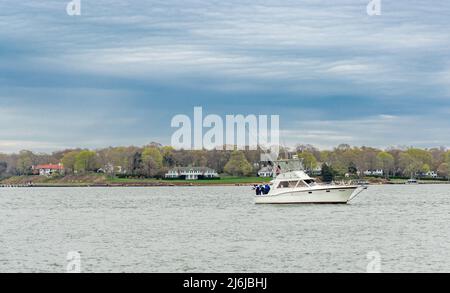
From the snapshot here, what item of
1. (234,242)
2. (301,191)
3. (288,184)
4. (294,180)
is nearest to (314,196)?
(301,191)

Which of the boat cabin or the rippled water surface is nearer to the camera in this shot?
the rippled water surface

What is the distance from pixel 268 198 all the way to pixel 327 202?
674 cm

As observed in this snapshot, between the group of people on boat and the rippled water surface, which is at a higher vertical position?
the group of people on boat

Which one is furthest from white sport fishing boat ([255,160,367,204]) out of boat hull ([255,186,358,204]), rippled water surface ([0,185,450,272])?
rippled water surface ([0,185,450,272])

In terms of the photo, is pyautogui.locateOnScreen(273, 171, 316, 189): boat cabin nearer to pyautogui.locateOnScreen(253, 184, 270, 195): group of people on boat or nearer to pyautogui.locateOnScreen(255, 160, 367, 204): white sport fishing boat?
pyautogui.locateOnScreen(255, 160, 367, 204): white sport fishing boat

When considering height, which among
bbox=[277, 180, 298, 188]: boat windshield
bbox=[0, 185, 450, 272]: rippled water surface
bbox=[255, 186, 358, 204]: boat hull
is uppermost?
bbox=[277, 180, 298, 188]: boat windshield

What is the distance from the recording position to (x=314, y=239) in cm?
5316

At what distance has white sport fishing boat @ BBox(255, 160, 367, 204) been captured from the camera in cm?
8362

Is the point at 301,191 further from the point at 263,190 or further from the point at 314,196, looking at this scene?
the point at 263,190

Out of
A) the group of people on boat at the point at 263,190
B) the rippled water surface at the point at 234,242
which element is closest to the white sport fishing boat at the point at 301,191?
the rippled water surface at the point at 234,242

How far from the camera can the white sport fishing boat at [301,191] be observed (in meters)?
83.6

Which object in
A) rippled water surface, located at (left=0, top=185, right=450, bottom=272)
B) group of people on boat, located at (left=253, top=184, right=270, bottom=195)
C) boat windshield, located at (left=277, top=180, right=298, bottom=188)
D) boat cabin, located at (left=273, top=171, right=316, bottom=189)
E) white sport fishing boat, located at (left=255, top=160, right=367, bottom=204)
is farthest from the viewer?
group of people on boat, located at (left=253, top=184, right=270, bottom=195)

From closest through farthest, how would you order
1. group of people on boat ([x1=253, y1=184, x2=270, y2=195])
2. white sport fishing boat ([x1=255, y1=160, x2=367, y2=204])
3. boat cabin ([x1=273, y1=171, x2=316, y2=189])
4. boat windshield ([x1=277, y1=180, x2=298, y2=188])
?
white sport fishing boat ([x1=255, y1=160, x2=367, y2=204]) < boat cabin ([x1=273, y1=171, x2=316, y2=189]) < boat windshield ([x1=277, y1=180, x2=298, y2=188]) < group of people on boat ([x1=253, y1=184, x2=270, y2=195])
